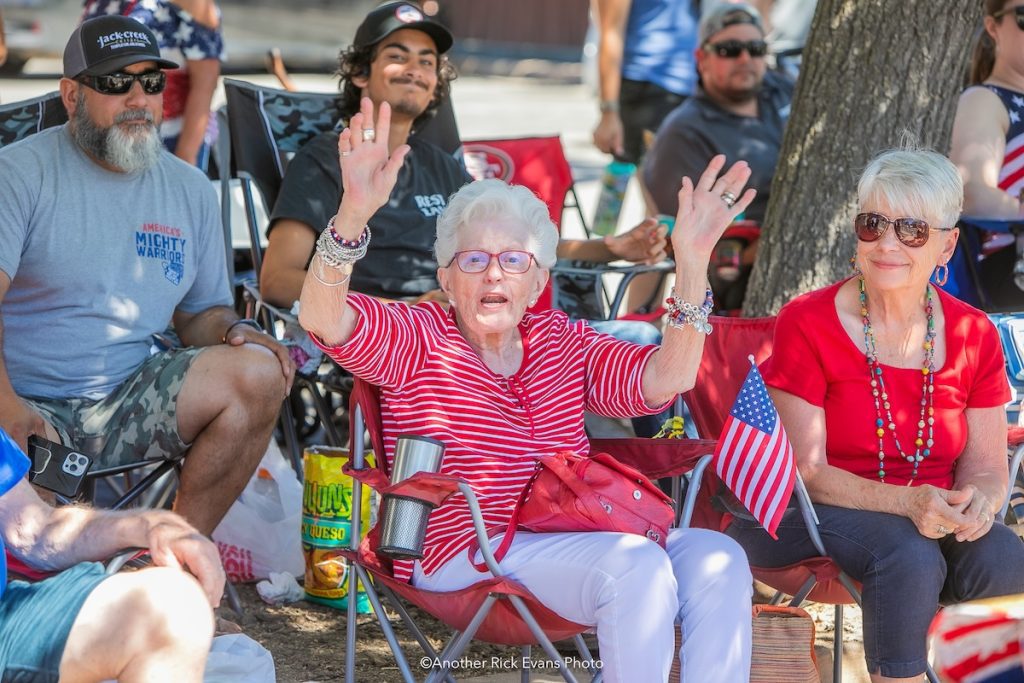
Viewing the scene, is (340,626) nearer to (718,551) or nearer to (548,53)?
(718,551)

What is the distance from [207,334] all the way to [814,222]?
→ 186 centimetres

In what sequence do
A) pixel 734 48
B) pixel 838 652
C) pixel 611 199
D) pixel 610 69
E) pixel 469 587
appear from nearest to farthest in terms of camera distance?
pixel 469 587
pixel 838 652
pixel 734 48
pixel 611 199
pixel 610 69

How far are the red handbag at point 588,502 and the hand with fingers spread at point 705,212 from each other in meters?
0.49

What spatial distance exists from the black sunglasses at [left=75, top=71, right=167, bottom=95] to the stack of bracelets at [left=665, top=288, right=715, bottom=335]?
1.60m

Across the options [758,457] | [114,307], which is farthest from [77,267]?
[758,457]

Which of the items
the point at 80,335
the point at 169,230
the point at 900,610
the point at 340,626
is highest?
the point at 169,230

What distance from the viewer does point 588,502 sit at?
2965mm

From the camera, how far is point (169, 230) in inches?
153

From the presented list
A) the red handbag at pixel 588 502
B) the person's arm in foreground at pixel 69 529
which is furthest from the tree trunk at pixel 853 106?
the person's arm in foreground at pixel 69 529

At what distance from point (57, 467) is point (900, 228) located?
1965mm

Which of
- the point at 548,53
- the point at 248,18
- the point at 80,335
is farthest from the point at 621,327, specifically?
the point at 548,53

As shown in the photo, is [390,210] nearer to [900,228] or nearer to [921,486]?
[900,228]

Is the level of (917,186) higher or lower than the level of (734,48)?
lower

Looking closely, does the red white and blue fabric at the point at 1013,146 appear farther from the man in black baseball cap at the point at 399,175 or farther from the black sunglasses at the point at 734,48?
the man in black baseball cap at the point at 399,175
